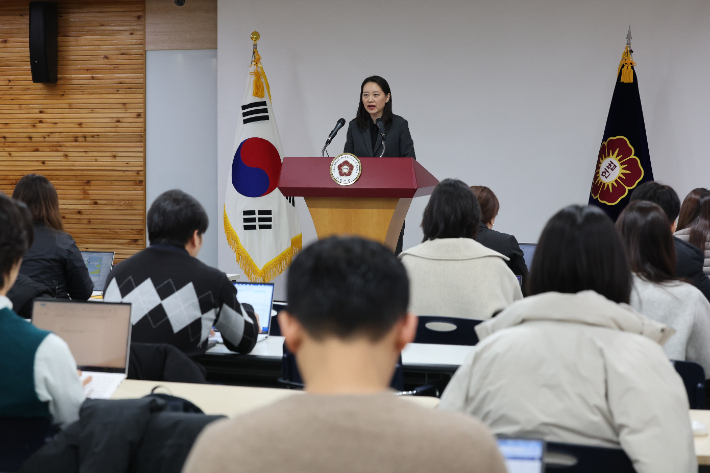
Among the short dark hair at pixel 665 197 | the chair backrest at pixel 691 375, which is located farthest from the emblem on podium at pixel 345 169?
the chair backrest at pixel 691 375

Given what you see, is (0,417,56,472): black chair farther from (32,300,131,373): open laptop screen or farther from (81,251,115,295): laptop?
(81,251,115,295): laptop

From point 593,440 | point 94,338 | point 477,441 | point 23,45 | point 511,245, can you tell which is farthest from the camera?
point 23,45

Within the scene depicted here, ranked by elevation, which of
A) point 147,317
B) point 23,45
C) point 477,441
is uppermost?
point 23,45

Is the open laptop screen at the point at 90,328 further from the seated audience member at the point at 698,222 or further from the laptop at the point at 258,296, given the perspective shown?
the seated audience member at the point at 698,222

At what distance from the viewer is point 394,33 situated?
549 cm

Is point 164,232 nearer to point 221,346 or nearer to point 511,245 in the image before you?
point 221,346

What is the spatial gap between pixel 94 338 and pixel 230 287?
510mm

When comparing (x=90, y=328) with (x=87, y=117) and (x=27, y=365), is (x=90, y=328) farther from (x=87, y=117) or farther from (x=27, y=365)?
(x=87, y=117)

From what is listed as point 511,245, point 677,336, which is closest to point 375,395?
point 677,336

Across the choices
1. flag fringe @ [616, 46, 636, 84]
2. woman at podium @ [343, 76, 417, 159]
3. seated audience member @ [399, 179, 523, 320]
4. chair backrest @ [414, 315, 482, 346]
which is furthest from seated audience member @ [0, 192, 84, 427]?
flag fringe @ [616, 46, 636, 84]

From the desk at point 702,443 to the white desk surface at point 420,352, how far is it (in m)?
0.72

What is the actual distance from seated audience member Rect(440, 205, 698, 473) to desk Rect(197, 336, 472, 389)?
78 centimetres

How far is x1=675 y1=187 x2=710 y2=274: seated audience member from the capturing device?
11.2 ft

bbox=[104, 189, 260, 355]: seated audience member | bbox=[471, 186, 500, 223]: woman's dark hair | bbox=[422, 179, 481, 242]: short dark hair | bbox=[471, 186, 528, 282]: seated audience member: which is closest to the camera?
bbox=[104, 189, 260, 355]: seated audience member
